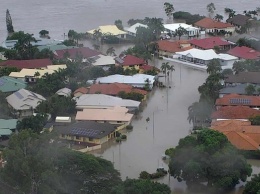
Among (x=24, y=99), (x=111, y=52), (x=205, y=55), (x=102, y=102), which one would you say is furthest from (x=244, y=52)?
(x=24, y=99)

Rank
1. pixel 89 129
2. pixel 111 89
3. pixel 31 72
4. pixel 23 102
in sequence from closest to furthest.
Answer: pixel 89 129, pixel 23 102, pixel 111 89, pixel 31 72

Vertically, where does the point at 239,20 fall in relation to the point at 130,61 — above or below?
above

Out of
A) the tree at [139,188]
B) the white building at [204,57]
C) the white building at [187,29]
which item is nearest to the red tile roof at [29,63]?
the white building at [204,57]

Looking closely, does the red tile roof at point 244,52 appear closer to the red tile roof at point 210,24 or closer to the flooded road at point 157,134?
the flooded road at point 157,134

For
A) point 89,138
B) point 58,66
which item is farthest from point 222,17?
point 89,138

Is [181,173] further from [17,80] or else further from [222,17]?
[222,17]

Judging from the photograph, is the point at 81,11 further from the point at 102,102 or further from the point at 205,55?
the point at 102,102

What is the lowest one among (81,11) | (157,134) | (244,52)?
(157,134)
